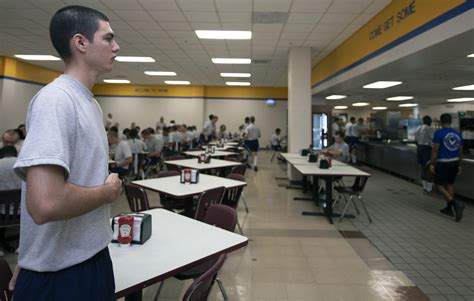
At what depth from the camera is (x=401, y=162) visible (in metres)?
8.37

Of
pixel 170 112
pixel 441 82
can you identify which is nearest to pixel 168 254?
pixel 441 82

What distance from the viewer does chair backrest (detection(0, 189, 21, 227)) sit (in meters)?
3.01

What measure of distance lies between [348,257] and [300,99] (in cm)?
485

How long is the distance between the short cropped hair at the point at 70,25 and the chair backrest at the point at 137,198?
7.14 ft

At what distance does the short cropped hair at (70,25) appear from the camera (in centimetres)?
93

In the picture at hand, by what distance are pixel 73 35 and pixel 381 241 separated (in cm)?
413

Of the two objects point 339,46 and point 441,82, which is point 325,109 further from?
point 441,82

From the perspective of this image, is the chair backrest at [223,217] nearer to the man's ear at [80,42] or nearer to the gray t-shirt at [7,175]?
the man's ear at [80,42]

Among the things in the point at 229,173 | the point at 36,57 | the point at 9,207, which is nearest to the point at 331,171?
the point at 229,173

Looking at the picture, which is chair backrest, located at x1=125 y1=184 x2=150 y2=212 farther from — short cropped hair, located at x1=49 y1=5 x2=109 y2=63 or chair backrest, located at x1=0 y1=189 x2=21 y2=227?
short cropped hair, located at x1=49 y1=5 x2=109 y2=63

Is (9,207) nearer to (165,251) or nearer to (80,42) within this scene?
(165,251)

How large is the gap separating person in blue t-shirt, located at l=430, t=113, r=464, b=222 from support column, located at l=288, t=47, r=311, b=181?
2992 millimetres

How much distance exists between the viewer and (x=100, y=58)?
3.24 ft

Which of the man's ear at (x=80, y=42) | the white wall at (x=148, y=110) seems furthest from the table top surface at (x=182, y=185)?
the white wall at (x=148, y=110)
